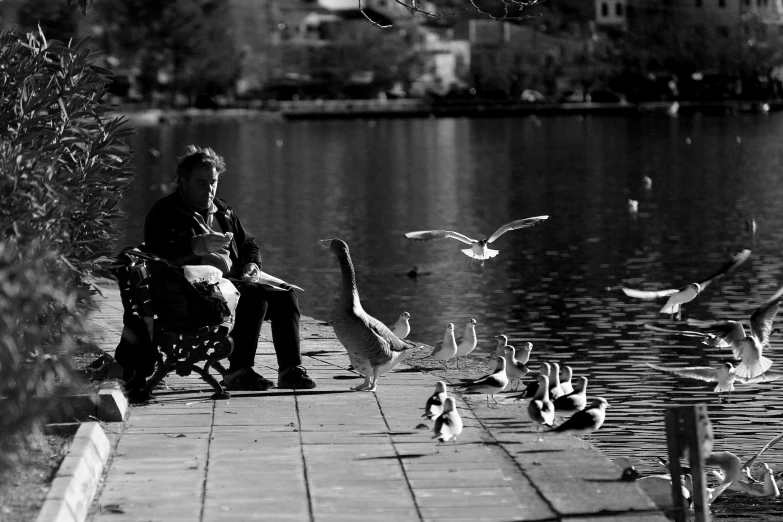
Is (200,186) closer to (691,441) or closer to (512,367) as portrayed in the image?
(512,367)

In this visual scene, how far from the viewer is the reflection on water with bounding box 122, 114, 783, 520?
569 inches

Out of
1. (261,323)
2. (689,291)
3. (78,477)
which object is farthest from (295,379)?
(689,291)

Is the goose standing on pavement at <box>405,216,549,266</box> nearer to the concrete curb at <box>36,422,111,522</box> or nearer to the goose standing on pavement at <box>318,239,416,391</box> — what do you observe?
the goose standing on pavement at <box>318,239,416,391</box>

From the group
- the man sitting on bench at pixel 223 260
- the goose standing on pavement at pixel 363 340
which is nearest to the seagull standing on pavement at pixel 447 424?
the goose standing on pavement at pixel 363 340

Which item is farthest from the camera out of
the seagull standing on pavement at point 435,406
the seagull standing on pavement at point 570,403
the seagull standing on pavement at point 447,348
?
the seagull standing on pavement at point 447,348

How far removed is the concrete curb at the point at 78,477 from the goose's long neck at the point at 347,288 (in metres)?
2.13

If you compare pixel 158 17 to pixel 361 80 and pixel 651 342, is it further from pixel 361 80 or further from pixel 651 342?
pixel 651 342

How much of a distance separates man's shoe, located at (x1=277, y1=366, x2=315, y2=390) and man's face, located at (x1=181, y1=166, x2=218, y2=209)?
1240 mm

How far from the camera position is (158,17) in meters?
153

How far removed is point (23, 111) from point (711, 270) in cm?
1917

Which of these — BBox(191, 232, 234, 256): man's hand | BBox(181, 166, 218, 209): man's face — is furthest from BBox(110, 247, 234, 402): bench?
BBox(181, 166, 218, 209): man's face

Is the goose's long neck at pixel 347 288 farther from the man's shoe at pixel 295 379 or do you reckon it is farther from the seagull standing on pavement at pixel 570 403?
the seagull standing on pavement at pixel 570 403

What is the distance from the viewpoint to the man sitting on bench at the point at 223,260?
33.3 ft

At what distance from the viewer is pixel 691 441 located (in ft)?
23.9
